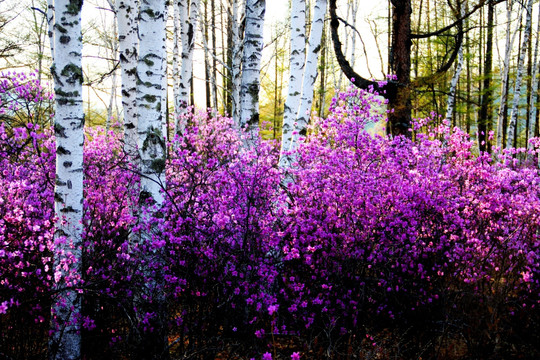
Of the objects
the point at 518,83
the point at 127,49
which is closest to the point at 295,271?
the point at 127,49

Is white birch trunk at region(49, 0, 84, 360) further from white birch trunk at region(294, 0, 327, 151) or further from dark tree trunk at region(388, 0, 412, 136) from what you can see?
dark tree trunk at region(388, 0, 412, 136)

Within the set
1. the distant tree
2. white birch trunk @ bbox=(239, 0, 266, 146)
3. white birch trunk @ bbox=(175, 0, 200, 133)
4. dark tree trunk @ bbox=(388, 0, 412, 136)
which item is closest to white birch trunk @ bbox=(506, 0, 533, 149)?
the distant tree

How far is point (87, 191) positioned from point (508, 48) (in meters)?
17.4

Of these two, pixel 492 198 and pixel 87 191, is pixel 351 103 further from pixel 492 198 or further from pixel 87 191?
pixel 87 191

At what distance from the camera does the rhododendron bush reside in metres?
3.54

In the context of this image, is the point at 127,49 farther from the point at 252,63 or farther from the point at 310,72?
the point at 310,72

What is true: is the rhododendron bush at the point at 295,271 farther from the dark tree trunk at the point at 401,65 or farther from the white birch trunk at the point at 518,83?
the white birch trunk at the point at 518,83

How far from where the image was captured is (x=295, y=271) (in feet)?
13.5

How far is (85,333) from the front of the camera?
12.9ft

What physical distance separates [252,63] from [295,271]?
378 cm

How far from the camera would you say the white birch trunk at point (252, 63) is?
6.42 meters

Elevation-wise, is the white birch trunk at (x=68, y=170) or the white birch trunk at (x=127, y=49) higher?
the white birch trunk at (x=127, y=49)

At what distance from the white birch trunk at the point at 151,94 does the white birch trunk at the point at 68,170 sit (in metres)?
0.64

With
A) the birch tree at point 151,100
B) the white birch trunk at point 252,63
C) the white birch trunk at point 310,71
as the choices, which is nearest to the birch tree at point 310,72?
the white birch trunk at point 310,71
